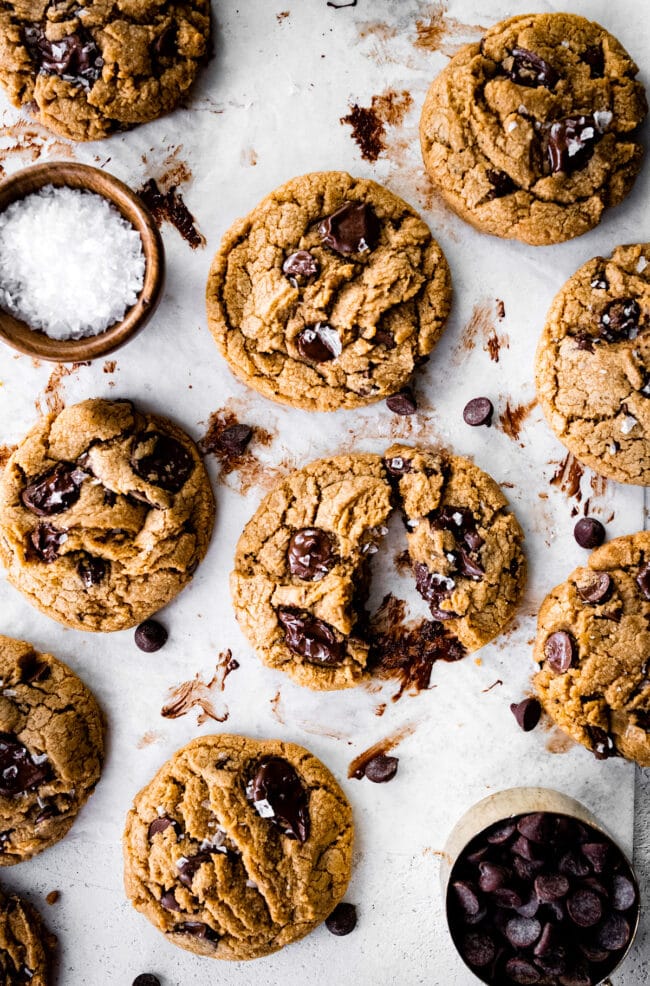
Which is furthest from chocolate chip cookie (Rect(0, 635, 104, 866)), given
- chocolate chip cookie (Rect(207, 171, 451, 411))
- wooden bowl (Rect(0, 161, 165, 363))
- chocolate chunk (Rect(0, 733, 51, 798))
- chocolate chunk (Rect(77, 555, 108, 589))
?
chocolate chip cookie (Rect(207, 171, 451, 411))

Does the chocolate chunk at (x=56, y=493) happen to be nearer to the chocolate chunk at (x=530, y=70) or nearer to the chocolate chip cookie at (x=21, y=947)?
the chocolate chip cookie at (x=21, y=947)

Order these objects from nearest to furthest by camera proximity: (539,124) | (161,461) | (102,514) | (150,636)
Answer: (539,124)
(102,514)
(161,461)
(150,636)

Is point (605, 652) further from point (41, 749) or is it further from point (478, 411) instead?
point (41, 749)

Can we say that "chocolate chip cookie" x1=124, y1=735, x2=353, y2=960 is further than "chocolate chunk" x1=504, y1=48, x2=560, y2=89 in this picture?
Yes

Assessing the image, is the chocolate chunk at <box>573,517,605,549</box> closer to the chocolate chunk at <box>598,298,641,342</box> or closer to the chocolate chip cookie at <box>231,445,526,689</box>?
the chocolate chip cookie at <box>231,445,526,689</box>

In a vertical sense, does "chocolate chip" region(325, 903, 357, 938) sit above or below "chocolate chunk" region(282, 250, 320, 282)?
below

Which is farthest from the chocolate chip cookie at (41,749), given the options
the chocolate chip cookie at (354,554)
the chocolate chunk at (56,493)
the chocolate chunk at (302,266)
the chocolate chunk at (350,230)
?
the chocolate chunk at (350,230)

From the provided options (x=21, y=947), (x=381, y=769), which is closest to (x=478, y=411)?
(x=381, y=769)
